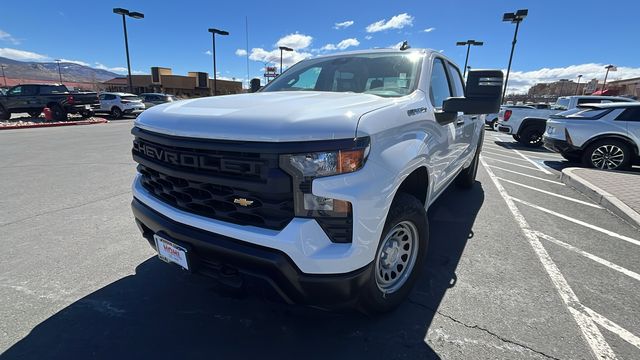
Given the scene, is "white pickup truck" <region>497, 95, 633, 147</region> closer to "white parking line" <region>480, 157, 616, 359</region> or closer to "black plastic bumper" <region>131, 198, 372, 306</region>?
"white parking line" <region>480, 157, 616, 359</region>

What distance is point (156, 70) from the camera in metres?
56.8

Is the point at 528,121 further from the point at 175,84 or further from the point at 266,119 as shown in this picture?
the point at 175,84

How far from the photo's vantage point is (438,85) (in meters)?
3.21

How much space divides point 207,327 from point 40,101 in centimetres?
2110

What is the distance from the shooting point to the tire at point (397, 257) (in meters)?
2.02

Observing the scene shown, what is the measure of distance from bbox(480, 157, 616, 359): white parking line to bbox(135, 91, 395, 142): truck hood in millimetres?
2029

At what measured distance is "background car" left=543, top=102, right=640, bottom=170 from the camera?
23.7 feet

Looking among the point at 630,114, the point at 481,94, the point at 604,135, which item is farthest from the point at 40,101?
the point at 630,114

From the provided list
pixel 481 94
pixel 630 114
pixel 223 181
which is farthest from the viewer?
pixel 630 114

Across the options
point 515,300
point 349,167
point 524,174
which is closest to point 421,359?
point 515,300

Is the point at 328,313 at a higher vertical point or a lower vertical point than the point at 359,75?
lower

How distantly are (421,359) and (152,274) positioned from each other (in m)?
2.20

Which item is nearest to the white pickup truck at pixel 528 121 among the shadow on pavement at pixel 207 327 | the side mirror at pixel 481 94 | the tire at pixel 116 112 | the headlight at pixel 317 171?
the side mirror at pixel 481 94

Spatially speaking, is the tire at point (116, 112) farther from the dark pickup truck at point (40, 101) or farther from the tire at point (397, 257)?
the tire at point (397, 257)
